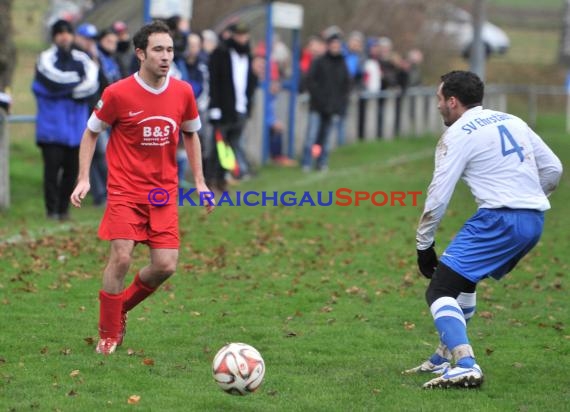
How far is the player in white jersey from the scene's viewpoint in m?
6.88

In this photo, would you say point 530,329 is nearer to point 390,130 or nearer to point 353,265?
point 353,265

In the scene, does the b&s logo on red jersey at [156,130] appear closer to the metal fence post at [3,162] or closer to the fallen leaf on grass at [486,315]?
the fallen leaf on grass at [486,315]

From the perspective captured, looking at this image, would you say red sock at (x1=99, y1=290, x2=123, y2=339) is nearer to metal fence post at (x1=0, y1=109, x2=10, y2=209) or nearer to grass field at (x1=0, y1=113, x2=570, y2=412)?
grass field at (x1=0, y1=113, x2=570, y2=412)

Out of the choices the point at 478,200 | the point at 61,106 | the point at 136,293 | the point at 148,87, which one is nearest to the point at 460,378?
the point at 478,200

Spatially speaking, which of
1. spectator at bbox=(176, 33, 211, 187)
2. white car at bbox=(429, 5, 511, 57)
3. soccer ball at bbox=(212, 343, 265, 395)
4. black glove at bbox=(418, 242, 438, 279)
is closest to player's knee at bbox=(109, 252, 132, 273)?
soccer ball at bbox=(212, 343, 265, 395)

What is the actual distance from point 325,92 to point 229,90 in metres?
3.86

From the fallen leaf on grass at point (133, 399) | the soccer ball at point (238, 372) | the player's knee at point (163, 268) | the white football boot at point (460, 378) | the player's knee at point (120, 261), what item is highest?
the player's knee at point (120, 261)

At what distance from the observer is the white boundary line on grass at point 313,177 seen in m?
12.6

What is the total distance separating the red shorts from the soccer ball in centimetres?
149

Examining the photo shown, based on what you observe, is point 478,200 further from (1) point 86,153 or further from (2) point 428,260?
(1) point 86,153

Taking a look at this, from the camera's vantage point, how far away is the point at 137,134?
7738 mm

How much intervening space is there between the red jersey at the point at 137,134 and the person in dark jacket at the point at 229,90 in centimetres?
920

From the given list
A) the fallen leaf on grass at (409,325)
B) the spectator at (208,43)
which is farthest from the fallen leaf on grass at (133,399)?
the spectator at (208,43)

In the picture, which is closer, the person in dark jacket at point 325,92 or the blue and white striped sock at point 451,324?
the blue and white striped sock at point 451,324
